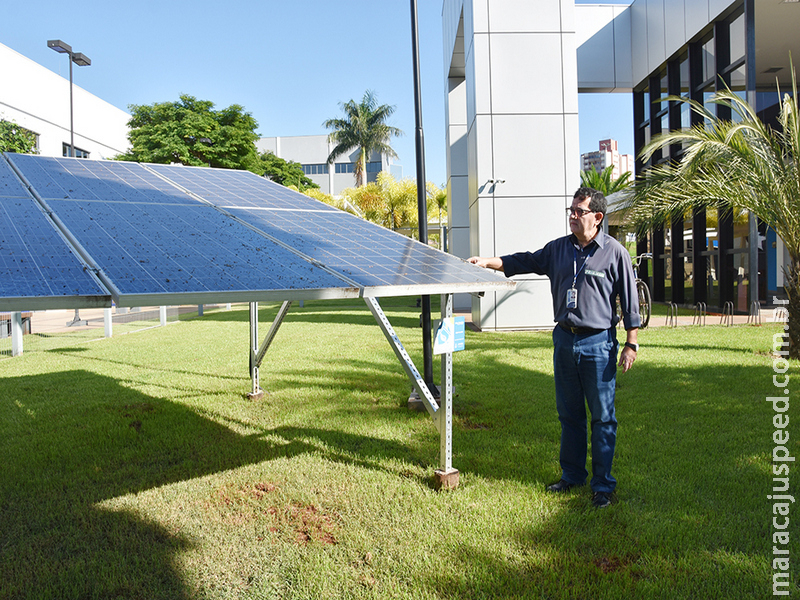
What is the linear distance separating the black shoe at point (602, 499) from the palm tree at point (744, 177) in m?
7.32

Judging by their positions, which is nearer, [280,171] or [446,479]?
[446,479]

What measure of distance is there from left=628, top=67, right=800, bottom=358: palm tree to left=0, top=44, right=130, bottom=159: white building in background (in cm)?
3032

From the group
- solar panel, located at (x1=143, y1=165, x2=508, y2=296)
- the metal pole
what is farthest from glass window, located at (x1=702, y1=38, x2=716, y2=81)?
solar panel, located at (x1=143, y1=165, x2=508, y2=296)

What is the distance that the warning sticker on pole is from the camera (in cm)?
468

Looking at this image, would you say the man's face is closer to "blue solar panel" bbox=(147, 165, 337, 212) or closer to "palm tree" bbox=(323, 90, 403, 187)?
"blue solar panel" bbox=(147, 165, 337, 212)

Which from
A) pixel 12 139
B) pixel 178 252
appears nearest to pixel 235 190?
pixel 178 252

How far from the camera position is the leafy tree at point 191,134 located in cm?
3675

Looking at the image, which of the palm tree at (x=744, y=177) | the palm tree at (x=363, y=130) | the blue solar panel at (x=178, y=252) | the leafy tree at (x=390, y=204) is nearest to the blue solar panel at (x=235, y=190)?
the blue solar panel at (x=178, y=252)

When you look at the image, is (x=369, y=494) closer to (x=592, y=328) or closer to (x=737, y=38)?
(x=592, y=328)

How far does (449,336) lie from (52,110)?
4425 centimetres

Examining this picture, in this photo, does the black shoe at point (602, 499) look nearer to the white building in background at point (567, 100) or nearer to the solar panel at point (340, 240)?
the solar panel at point (340, 240)

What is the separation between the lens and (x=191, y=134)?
37375mm

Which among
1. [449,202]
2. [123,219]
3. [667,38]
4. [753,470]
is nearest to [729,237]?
[667,38]

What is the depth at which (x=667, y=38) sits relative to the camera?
70.1 feet
